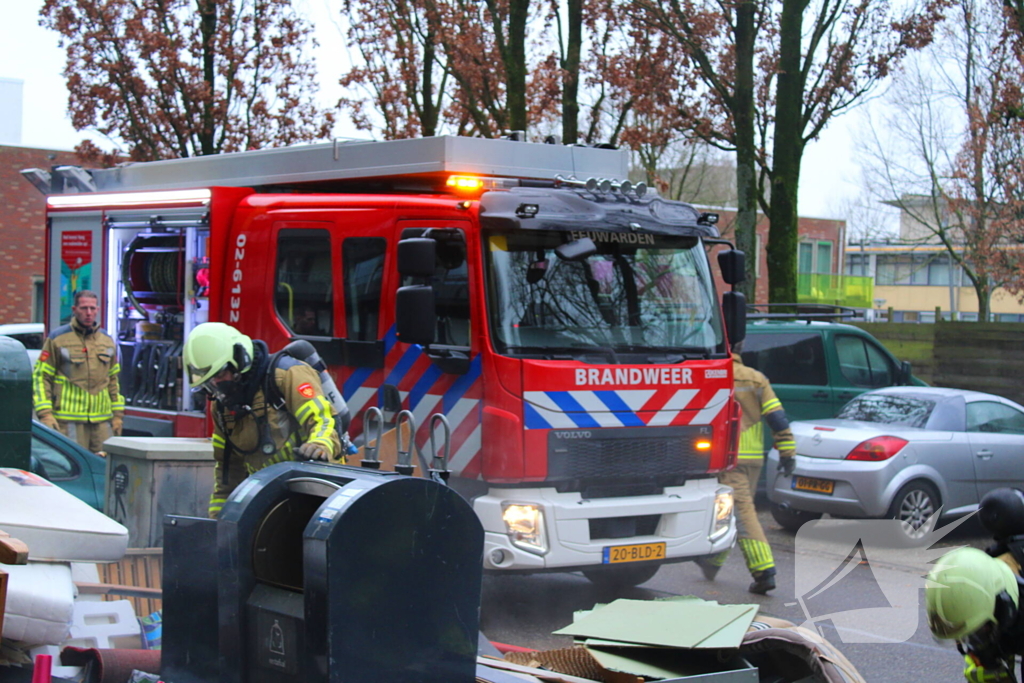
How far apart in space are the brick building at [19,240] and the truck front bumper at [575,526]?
2465 cm

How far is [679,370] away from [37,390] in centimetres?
527

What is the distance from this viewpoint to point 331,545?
3.21 meters

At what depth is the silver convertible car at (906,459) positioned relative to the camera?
9.91 metres

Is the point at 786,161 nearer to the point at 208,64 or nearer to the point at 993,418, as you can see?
the point at 993,418

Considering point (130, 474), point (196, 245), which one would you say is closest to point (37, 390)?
point (196, 245)

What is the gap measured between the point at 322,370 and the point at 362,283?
149 cm

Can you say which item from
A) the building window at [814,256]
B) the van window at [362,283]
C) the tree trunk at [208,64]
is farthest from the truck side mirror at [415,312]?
the building window at [814,256]

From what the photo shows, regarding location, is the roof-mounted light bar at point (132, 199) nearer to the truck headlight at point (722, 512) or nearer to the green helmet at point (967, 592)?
the truck headlight at point (722, 512)

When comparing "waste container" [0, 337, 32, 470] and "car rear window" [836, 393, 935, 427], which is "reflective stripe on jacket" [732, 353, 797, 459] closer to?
"car rear window" [836, 393, 935, 427]

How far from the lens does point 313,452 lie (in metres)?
4.89

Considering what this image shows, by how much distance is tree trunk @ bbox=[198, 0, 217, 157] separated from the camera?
63.1 ft

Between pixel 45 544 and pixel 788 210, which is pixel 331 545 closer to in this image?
pixel 45 544

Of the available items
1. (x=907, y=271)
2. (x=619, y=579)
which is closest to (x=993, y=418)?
(x=619, y=579)

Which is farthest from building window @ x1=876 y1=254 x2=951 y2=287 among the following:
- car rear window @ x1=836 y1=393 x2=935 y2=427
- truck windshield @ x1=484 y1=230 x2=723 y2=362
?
truck windshield @ x1=484 y1=230 x2=723 y2=362
